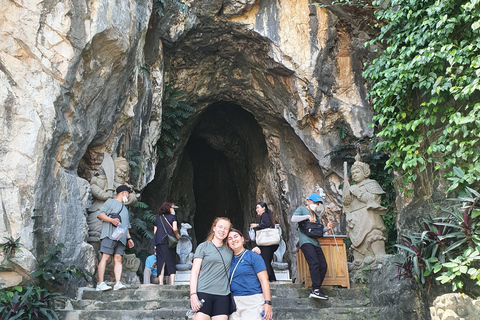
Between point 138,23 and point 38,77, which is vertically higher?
point 138,23

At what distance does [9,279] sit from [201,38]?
23.5ft

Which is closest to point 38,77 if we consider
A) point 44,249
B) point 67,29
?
point 67,29

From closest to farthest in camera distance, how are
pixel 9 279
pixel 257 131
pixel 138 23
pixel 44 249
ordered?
pixel 9 279 < pixel 44 249 < pixel 138 23 < pixel 257 131

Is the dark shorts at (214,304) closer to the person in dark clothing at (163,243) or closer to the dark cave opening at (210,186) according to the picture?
the person in dark clothing at (163,243)

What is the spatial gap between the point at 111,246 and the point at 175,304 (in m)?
1.37

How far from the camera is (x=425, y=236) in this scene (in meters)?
4.92

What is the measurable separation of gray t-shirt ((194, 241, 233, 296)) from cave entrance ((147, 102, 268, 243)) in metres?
8.75

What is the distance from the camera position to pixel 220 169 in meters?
19.0

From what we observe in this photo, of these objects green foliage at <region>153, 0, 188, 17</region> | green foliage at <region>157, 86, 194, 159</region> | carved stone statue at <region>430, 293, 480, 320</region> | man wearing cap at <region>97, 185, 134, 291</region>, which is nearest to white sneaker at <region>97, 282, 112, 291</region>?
man wearing cap at <region>97, 185, 134, 291</region>

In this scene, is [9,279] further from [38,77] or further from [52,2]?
[52,2]

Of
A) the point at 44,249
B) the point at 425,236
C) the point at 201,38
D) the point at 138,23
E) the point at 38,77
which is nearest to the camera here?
the point at 425,236

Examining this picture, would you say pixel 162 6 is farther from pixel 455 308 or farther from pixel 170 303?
pixel 455 308

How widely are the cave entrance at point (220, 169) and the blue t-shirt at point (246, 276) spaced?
8818 millimetres

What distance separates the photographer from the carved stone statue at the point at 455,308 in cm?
339
